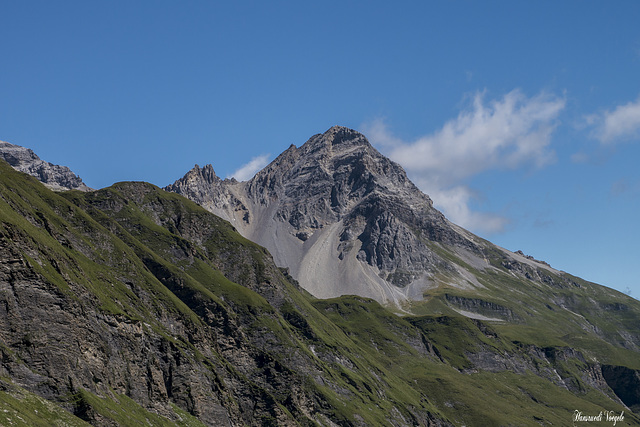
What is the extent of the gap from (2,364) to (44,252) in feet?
161

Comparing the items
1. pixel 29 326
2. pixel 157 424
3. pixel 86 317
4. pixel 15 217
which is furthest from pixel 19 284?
pixel 157 424

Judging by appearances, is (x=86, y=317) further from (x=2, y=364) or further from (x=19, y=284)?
(x=2, y=364)

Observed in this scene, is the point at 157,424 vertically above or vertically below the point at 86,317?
below

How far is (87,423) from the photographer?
13188cm

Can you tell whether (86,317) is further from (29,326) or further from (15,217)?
(15,217)

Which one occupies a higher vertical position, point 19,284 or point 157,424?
point 19,284

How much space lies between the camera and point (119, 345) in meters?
189

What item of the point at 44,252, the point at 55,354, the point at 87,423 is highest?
the point at 44,252

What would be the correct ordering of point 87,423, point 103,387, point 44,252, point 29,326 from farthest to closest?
point 44,252 → point 103,387 → point 29,326 → point 87,423

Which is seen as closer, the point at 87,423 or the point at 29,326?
the point at 87,423

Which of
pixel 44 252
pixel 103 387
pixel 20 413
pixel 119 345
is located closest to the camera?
pixel 20 413

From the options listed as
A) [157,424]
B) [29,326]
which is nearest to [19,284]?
[29,326]

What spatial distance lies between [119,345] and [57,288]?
1267 inches

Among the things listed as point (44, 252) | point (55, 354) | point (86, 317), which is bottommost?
point (55, 354)
